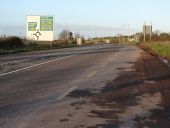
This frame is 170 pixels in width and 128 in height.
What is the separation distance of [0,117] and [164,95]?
5974 millimetres

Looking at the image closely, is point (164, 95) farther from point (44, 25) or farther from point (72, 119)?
point (44, 25)

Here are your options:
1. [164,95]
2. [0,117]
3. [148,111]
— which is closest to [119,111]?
[148,111]

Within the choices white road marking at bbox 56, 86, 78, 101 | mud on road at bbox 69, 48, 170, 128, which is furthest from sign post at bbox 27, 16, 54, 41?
white road marking at bbox 56, 86, 78, 101

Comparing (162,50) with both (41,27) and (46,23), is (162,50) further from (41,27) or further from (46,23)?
(41,27)

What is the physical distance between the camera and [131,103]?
12.3 m

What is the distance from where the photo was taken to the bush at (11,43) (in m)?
64.9

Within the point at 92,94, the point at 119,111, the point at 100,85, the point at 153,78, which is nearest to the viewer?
the point at 119,111

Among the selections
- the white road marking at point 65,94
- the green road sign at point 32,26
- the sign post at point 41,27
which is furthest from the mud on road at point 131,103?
the green road sign at point 32,26

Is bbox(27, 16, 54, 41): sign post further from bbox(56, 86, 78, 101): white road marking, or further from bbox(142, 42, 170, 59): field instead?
bbox(56, 86, 78, 101): white road marking

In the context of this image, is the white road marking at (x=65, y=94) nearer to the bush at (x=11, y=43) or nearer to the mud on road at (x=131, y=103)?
the mud on road at (x=131, y=103)

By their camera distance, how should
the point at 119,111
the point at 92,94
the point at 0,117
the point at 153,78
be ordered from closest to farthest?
the point at 0,117, the point at 119,111, the point at 92,94, the point at 153,78

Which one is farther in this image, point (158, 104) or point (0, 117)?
point (158, 104)

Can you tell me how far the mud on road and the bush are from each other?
48.1m

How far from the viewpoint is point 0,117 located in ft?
31.8
